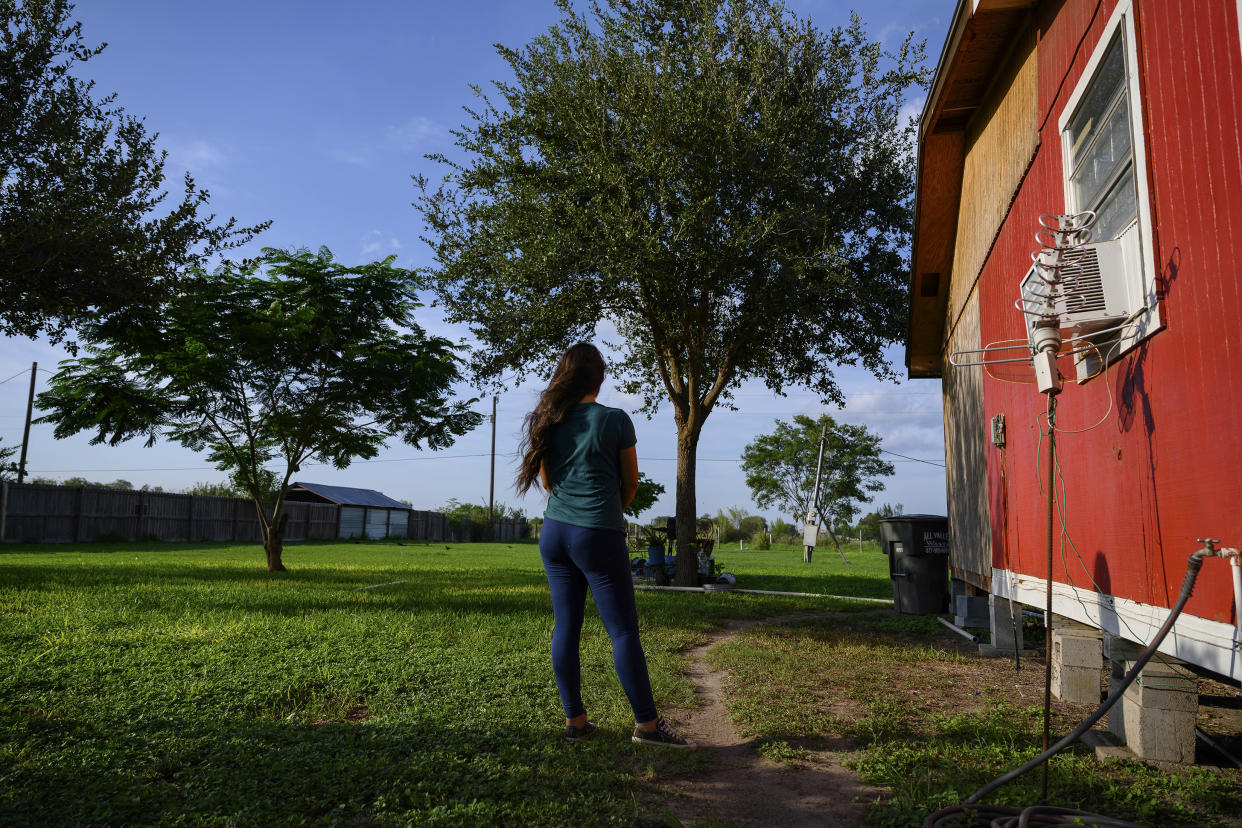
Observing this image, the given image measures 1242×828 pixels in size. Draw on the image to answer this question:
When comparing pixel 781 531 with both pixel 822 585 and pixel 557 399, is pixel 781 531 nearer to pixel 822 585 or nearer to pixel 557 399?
pixel 822 585

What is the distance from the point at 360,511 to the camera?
4006 centimetres

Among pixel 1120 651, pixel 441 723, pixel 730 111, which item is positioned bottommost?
pixel 441 723

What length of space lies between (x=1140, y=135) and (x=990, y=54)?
399 cm

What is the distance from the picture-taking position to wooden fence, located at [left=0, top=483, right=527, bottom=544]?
23938 millimetres

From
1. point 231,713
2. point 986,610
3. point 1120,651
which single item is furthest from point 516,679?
point 986,610

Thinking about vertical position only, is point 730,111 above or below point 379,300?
above

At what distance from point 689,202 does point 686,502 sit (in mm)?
5227

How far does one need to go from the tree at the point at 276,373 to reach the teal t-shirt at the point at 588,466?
985 cm

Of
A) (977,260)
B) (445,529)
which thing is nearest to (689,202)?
(977,260)

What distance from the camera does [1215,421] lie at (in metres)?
2.91

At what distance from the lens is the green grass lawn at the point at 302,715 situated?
10.1ft

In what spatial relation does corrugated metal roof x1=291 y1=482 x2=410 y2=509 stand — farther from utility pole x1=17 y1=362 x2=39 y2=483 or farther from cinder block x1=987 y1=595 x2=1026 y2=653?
cinder block x1=987 y1=595 x2=1026 y2=653

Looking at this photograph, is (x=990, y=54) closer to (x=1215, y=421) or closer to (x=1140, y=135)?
Result: (x=1140, y=135)

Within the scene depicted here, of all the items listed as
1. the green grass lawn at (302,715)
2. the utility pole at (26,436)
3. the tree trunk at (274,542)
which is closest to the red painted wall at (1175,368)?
the green grass lawn at (302,715)
